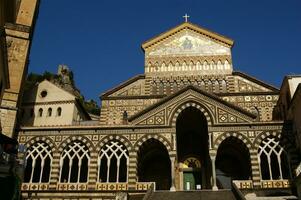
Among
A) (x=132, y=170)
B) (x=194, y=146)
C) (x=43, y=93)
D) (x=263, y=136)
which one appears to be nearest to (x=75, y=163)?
(x=132, y=170)

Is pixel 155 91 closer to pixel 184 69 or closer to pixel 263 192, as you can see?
pixel 184 69

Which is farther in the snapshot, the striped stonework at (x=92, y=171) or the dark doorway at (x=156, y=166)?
the dark doorway at (x=156, y=166)

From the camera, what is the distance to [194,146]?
30719 millimetres

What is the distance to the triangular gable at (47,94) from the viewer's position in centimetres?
3569

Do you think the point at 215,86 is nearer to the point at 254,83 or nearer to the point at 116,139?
the point at 254,83

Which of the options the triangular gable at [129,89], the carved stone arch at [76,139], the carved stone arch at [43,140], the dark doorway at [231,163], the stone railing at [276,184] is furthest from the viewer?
the triangular gable at [129,89]

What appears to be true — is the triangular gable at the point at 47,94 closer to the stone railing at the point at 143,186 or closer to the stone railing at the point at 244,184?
the stone railing at the point at 143,186

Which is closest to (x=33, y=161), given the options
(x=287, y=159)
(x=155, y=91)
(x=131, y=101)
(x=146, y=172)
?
(x=146, y=172)

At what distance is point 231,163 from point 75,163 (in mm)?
12489

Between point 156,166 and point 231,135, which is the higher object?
point 231,135

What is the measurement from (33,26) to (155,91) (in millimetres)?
13092

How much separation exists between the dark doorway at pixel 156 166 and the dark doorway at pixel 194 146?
1302 millimetres

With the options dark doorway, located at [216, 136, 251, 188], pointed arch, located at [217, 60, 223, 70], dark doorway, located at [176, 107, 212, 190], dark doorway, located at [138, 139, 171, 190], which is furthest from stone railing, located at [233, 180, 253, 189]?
pointed arch, located at [217, 60, 223, 70]

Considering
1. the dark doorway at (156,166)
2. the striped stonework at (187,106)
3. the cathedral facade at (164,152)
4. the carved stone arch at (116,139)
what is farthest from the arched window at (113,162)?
the striped stonework at (187,106)
